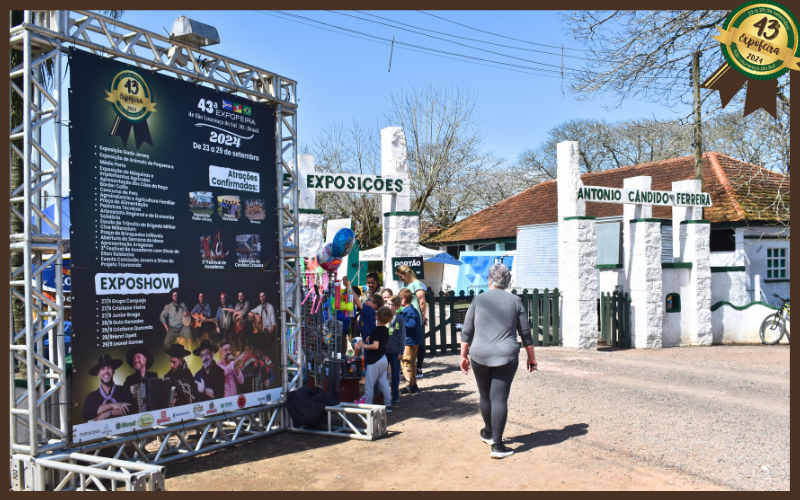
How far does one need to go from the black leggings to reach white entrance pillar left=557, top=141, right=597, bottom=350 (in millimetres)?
8514

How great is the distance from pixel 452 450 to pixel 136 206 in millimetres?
4106

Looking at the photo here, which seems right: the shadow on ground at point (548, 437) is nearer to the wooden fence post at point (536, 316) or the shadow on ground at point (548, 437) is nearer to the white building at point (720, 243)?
the wooden fence post at point (536, 316)

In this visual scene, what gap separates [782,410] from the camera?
8492 mm

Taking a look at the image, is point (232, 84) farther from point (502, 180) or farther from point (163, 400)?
point (502, 180)

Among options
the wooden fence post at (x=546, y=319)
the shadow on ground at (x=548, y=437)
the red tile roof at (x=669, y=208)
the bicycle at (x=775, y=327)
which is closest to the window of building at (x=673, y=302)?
the bicycle at (x=775, y=327)

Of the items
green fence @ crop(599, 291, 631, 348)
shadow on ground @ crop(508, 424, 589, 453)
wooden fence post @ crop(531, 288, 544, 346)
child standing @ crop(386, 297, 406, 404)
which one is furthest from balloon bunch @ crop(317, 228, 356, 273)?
green fence @ crop(599, 291, 631, 348)

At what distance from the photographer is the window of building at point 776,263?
62.6 ft

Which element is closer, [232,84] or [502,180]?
[232,84]

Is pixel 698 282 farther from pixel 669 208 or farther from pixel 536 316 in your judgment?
pixel 669 208

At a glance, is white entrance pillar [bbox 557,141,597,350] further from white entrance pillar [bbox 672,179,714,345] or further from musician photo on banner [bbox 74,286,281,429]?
musician photo on banner [bbox 74,286,281,429]

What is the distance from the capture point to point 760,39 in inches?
338

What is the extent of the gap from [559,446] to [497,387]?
113 centimetres

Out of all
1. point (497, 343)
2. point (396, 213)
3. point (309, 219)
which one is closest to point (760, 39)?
point (497, 343)

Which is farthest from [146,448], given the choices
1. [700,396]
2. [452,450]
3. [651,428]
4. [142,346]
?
[700,396]
